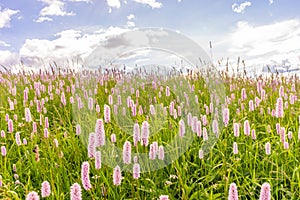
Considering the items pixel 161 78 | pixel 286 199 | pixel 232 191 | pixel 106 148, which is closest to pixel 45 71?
pixel 161 78

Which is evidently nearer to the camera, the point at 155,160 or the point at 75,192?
the point at 75,192

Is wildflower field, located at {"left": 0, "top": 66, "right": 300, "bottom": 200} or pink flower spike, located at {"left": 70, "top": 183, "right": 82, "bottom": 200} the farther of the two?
wildflower field, located at {"left": 0, "top": 66, "right": 300, "bottom": 200}

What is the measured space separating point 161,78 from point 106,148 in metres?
3.49

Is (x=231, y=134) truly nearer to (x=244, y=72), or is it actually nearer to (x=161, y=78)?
(x=244, y=72)

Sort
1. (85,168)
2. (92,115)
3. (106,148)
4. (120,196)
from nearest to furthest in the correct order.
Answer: (85,168)
(120,196)
(106,148)
(92,115)

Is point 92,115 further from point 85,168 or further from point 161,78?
point 161,78

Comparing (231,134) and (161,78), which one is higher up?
(161,78)

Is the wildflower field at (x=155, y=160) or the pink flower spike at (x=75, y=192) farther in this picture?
the wildflower field at (x=155, y=160)

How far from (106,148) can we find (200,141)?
965 millimetres

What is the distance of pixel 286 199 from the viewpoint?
240 centimetres

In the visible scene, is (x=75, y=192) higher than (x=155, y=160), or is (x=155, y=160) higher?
(x=75, y=192)

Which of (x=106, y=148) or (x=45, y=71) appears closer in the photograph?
(x=106, y=148)

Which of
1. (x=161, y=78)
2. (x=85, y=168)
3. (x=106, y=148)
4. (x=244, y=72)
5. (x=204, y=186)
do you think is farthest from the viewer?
(x=161, y=78)

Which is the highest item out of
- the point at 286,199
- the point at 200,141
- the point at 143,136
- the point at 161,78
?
the point at 161,78
